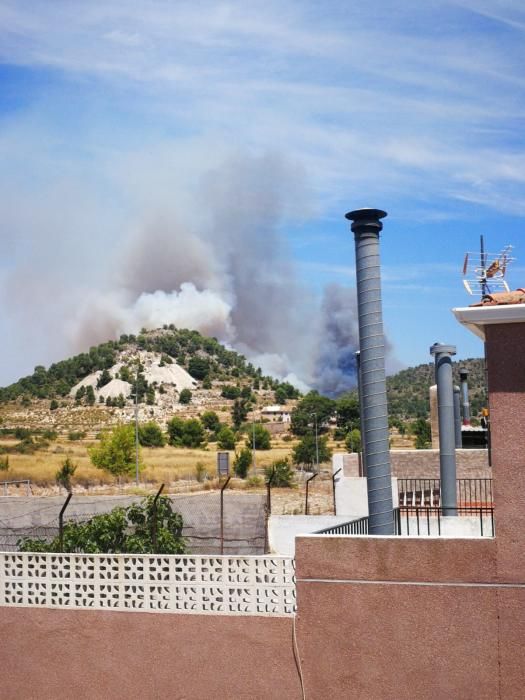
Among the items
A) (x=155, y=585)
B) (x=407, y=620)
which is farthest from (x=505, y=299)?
(x=155, y=585)

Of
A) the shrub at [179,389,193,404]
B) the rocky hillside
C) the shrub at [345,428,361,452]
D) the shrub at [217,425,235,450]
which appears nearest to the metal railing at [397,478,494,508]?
the shrub at [345,428,361,452]

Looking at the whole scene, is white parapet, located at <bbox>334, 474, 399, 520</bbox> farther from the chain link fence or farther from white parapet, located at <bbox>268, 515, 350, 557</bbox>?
the chain link fence

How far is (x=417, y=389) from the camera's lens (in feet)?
415

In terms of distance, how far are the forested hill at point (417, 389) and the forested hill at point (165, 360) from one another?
52.2 ft

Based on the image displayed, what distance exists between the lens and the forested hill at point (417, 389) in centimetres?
10275

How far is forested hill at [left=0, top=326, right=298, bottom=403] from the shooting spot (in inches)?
4850

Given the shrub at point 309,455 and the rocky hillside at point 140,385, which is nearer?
the shrub at point 309,455

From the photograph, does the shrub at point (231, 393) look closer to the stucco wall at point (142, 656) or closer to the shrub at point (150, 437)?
the shrub at point (150, 437)

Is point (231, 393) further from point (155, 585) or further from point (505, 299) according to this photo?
point (505, 299)

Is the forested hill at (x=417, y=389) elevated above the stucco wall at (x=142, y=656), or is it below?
above

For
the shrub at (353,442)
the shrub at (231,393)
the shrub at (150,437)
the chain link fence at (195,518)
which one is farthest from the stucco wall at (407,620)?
the shrub at (231,393)

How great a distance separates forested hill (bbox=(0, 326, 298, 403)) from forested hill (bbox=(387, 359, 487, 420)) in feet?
52.2

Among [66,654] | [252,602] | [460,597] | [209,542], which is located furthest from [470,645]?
[209,542]

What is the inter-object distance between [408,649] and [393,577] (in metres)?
0.76
